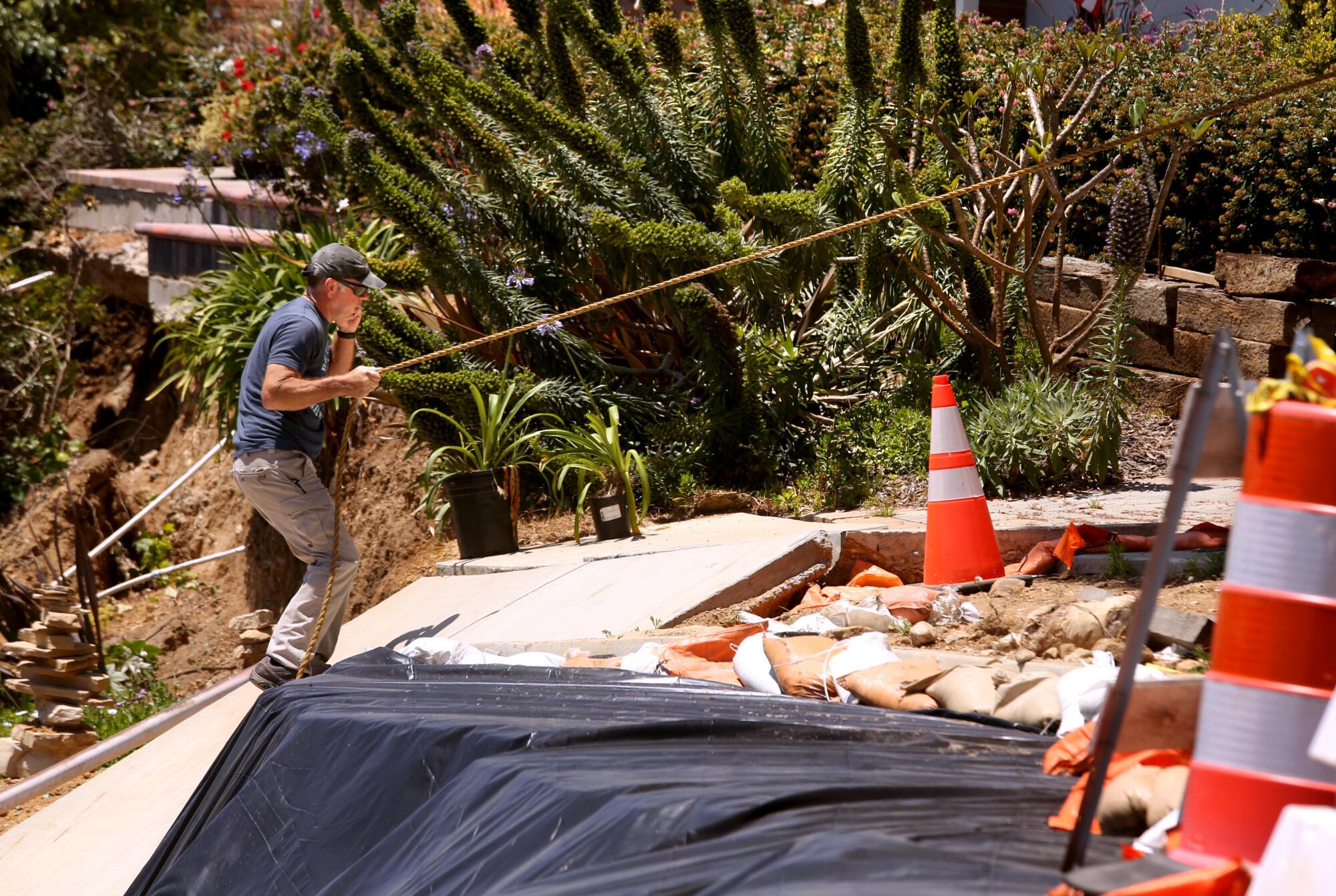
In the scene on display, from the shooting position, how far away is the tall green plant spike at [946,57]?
7027 millimetres

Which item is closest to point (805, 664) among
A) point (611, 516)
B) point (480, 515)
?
point (611, 516)

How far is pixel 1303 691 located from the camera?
190cm

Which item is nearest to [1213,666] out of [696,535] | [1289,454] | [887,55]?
[1289,454]

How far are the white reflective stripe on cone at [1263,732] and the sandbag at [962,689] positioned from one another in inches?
48.1

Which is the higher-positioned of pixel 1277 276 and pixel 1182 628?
pixel 1277 276

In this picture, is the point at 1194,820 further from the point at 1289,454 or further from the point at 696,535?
the point at 696,535

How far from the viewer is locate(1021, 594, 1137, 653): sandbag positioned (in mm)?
3783

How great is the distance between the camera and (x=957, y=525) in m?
5.05

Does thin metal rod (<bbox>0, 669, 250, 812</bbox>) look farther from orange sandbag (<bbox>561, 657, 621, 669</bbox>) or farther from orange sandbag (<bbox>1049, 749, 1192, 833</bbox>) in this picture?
orange sandbag (<bbox>1049, 749, 1192, 833</bbox>)

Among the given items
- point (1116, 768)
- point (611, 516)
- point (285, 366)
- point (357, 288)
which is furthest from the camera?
point (611, 516)

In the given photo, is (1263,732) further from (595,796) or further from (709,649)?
(709,649)

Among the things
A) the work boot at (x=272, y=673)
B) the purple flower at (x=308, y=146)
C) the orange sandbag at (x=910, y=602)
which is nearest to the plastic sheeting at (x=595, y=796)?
the work boot at (x=272, y=673)

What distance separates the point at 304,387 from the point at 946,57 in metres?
4.21

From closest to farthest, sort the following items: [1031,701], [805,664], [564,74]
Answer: [1031,701], [805,664], [564,74]
